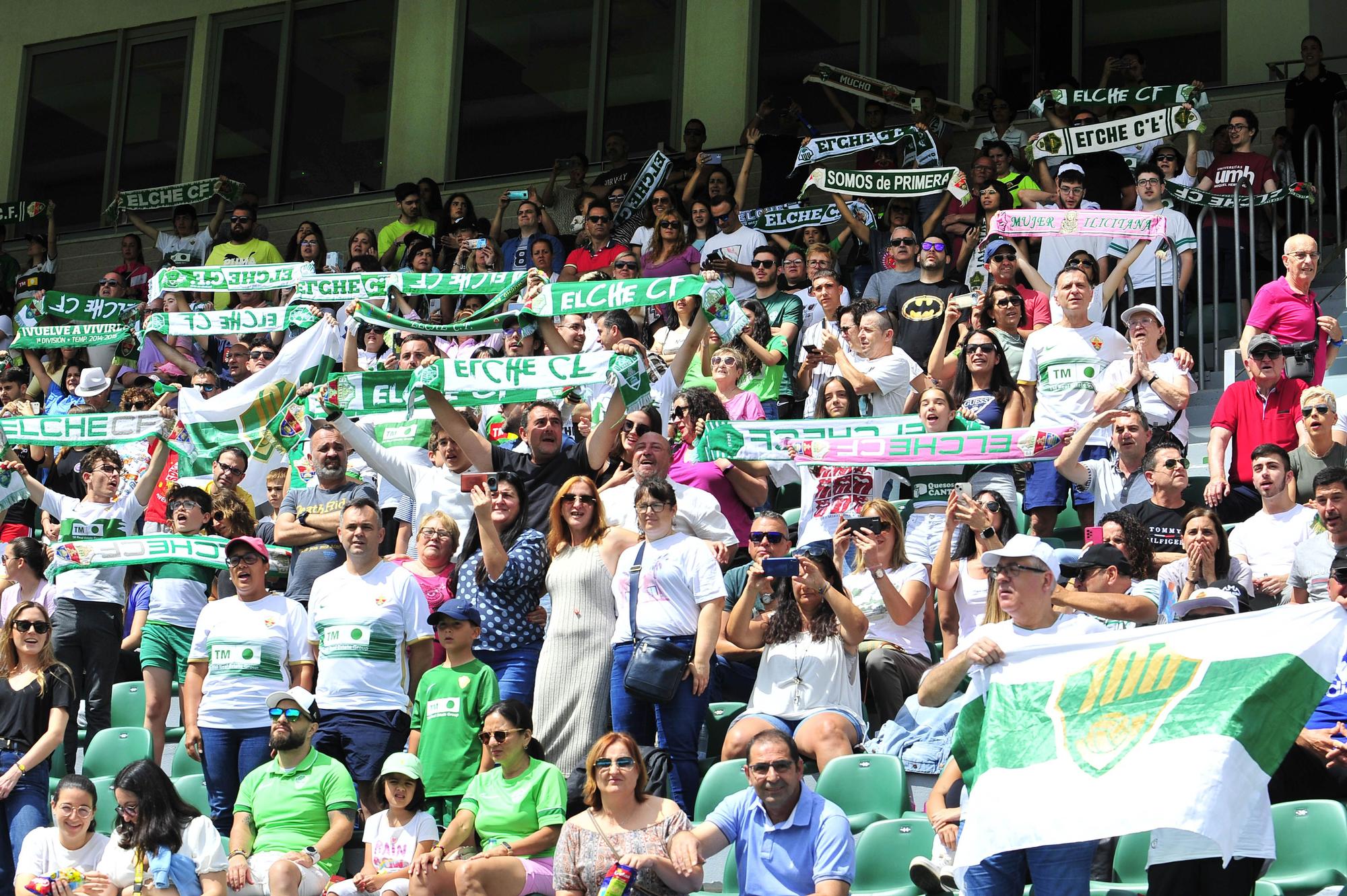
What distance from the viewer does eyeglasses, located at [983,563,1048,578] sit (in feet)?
20.2

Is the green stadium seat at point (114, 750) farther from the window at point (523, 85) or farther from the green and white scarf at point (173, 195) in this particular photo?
the window at point (523, 85)

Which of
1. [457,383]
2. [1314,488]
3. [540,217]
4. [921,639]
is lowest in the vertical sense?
[921,639]

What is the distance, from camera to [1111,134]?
1319 cm

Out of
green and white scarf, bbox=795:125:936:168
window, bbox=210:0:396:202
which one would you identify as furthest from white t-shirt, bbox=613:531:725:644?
window, bbox=210:0:396:202

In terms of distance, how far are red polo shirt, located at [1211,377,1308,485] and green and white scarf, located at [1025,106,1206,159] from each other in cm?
378

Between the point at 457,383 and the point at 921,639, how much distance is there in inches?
129

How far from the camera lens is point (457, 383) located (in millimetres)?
10367

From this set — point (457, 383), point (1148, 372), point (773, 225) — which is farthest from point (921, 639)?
point (773, 225)

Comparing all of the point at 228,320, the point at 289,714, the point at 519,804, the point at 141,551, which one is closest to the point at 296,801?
the point at 289,714

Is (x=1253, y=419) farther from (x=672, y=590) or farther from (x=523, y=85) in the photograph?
(x=523, y=85)

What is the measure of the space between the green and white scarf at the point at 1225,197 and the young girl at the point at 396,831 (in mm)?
7099

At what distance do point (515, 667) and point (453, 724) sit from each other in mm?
504

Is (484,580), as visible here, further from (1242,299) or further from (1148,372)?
(1242,299)

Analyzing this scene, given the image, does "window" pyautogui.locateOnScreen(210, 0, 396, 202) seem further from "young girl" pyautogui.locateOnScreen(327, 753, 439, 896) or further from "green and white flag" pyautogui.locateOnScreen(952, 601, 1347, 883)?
"green and white flag" pyautogui.locateOnScreen(952, 601, 1347, 883)
